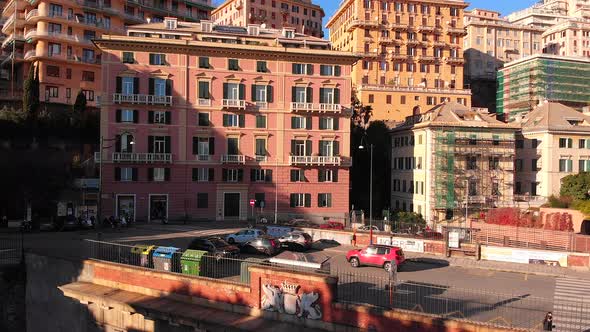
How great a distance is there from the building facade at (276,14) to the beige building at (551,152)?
6413 cm

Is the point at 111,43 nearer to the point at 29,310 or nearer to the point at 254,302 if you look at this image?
the point at 29,310

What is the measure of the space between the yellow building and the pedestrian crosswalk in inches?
2597

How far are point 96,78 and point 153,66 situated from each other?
2552cm

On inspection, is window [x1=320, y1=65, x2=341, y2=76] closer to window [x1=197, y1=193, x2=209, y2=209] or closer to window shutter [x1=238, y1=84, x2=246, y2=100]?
window shutter [x1=238, y1=84, x2=246, y2=100]

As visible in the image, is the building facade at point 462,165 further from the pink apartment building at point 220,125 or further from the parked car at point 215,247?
the parked car at point 215,247

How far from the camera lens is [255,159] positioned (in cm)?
5903

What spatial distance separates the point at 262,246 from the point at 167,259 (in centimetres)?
1065

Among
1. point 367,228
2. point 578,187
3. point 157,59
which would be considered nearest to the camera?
point 367,228

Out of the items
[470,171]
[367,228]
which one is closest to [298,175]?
[367,228]

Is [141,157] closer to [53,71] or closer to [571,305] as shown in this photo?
[53,71]

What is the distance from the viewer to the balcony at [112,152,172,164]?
5503 centimetres

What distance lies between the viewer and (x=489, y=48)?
408 feet

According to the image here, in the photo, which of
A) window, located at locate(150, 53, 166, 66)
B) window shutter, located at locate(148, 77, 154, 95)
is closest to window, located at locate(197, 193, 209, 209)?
window shutter, located at locate(148, 77, 154, 95)

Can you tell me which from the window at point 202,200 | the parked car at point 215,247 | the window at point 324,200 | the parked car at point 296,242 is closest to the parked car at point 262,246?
the parked car at point 296,242
